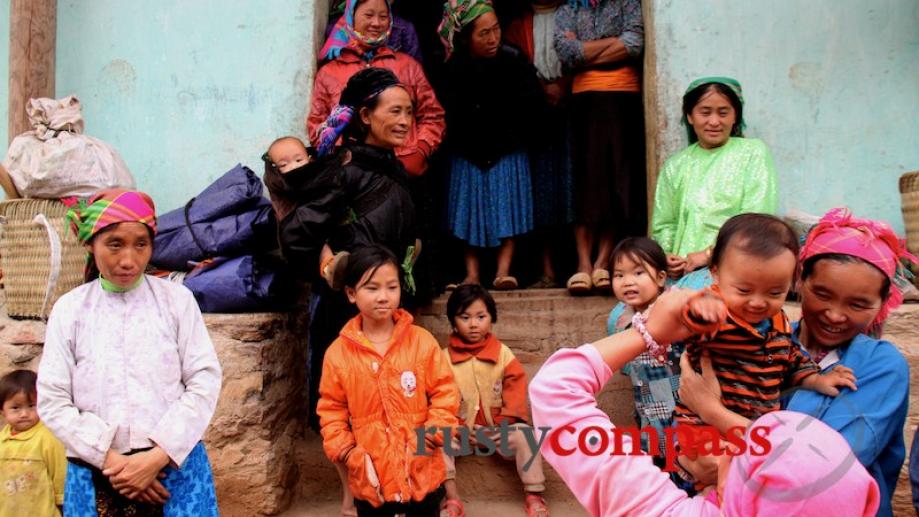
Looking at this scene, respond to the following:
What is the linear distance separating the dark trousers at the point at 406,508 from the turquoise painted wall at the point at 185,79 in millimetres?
2312

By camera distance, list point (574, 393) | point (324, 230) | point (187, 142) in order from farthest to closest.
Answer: point (187, 142), point (324, 230), point (574, 393)

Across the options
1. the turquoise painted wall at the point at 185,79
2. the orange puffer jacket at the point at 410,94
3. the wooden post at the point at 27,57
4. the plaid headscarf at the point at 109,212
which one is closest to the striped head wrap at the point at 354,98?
the orange puffer jacket at the point at 410,94

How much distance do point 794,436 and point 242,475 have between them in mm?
3040

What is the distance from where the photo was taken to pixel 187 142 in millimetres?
4766

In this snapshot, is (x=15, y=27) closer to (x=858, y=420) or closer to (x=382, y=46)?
(x=382, y=46)

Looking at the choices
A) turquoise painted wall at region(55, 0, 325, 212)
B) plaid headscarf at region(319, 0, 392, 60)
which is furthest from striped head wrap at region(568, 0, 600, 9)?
turquoise painted wall at region(55, 0, 325, 212)

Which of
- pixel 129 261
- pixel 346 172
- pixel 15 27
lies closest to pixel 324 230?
pixel 346 172

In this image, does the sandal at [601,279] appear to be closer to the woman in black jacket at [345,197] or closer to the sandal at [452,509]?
the woman in black jacket at [345,197]

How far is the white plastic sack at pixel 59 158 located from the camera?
13.3ft

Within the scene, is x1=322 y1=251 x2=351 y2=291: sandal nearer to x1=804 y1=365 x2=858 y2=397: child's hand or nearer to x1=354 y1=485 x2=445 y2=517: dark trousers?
x1=354 y1=485 x2=445 y2=517: dark trousers

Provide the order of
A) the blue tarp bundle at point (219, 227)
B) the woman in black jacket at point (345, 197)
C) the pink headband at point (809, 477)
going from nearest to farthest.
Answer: the pink headband at point (809, 477), the woman in black jacket at point (345, 197), the blue tarp bundle at point (219, 227)

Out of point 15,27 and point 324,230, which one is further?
point 15,27

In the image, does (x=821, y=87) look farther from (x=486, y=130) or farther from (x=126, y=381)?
(x=126, y=381)

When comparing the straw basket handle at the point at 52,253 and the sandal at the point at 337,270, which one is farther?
the straw basket handle at the point at 52,253
